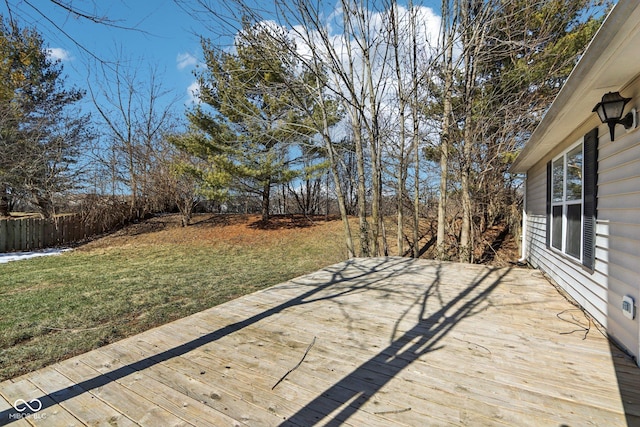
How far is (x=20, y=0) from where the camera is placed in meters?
1.95

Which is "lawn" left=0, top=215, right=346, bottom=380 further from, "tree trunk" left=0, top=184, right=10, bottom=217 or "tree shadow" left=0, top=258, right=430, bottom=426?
"tree trunk" left=0, top=184, right=10, bottom=217

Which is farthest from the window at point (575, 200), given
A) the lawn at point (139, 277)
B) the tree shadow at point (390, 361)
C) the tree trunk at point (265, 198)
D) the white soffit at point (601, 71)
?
the tree trunk at point (265, 198)

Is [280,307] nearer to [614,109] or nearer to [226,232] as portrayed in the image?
[614,109]

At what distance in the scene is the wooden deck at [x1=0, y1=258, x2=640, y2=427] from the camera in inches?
61.5

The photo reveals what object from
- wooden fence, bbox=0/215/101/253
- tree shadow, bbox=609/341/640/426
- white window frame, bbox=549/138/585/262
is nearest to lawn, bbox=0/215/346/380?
wooden fence, bbox=0/215/101/253

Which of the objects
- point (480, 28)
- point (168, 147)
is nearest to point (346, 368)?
point (480, 28)

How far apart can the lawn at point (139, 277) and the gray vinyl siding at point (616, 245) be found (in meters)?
4.00

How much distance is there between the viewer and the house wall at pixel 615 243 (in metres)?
2.11

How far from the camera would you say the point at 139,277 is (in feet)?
18.9

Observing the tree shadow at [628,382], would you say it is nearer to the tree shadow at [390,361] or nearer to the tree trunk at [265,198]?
the tree shadow at [390,361]

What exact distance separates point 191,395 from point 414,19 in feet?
22.5

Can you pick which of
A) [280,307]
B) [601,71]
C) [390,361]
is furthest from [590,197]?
[280,307]

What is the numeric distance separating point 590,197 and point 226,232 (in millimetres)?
10112

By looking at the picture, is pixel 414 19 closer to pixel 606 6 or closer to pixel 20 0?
pixel 606 6
